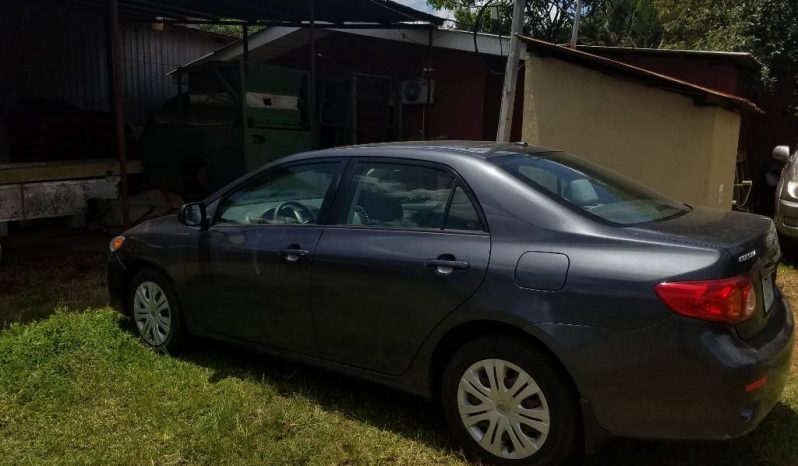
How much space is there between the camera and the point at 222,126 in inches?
370

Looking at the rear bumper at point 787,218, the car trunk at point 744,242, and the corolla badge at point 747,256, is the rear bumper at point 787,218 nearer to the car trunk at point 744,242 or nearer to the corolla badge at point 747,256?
the car trunk at point 744,242

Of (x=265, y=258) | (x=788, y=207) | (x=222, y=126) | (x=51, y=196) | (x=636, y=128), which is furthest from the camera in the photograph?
(x=222, y=126)

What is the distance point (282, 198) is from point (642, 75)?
177 inches

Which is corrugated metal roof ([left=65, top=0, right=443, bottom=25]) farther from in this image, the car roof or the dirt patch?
the car roof

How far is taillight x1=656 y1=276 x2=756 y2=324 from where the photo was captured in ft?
8.02

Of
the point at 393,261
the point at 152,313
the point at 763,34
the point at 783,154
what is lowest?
the point at 152,313

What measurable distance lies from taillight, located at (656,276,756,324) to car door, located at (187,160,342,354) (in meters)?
1.82

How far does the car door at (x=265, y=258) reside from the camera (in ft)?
11.6

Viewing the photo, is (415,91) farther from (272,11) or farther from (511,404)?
(511,404)

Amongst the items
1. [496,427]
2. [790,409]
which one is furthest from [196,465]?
[790,409]

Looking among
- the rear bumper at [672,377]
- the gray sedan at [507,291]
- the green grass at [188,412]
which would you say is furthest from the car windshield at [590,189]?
the green grass at [188,412]

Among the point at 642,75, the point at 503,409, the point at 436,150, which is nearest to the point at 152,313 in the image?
the point at 436,150

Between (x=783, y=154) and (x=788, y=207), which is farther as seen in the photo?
(x=783, y=154)

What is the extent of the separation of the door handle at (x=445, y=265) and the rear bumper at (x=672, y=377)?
467mm
